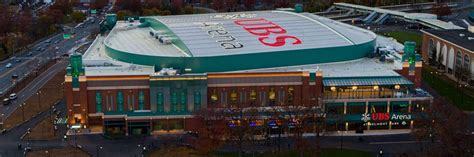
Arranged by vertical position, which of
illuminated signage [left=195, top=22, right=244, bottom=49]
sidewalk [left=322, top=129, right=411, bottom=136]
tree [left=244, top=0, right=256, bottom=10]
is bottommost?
sidewalk [left=322, top=129, right=411, bottom=136]

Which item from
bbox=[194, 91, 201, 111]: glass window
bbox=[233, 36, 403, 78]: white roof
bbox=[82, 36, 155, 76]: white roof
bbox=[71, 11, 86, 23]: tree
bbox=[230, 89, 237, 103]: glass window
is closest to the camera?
bbox=[194, 91, 201, 111]: glass window

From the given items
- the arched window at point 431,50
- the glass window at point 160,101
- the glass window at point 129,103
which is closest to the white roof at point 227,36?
the glass window at point 160,101

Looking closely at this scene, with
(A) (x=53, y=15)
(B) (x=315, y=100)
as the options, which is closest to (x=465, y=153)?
(B) (x=315, y=100)

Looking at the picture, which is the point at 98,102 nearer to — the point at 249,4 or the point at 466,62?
the point at 466,62

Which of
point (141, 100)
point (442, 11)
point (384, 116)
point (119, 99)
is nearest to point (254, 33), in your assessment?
point (141, 100)

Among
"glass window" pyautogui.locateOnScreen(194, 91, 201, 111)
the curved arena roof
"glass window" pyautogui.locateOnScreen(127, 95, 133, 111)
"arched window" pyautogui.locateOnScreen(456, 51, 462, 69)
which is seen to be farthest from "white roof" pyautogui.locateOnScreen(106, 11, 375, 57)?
"arched window" pyautogui.locateOnScreen(456, 51, 462, 69)

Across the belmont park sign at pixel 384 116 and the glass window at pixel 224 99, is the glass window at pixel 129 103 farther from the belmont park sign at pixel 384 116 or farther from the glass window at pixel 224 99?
the belmont park sign at pixel 384 116

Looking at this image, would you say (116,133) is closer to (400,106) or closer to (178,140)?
(178,140)

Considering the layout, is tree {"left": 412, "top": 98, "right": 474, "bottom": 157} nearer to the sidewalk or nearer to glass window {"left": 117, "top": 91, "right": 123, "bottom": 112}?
the sidewalk
